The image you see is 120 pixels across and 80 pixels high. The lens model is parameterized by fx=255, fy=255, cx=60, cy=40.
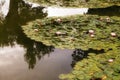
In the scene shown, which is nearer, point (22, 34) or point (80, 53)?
point (80, 53)

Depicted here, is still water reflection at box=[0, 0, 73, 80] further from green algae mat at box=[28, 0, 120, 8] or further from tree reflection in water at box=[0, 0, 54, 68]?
green algae mat at box=[28, 0, 120, 8]

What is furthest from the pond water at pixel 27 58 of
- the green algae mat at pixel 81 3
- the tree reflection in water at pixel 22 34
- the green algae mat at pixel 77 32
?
the green algae mat at pixel 81 3

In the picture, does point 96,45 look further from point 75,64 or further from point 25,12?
point 25,12

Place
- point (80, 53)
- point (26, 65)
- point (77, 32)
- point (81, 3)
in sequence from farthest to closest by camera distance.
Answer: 1. point (81, 3)
2. point (77, 32)
3. point (80, 53)
4. point (26, 65)

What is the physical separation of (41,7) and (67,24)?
2.86 metres

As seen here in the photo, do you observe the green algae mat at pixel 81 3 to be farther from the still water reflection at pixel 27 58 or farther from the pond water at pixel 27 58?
the still water reflection at pixel 27 58

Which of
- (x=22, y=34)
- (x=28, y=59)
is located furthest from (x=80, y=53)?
(x=22, y=34)

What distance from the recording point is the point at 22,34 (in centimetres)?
800

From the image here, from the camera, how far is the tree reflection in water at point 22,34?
6.83 m

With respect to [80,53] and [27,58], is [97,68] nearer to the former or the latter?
[80,53]

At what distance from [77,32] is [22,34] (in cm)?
173

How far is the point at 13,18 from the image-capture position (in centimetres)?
980

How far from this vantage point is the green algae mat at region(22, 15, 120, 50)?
281 inches

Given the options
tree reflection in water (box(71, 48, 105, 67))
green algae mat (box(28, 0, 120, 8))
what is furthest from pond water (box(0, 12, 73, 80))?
green algae mat (box(28, 0, 120, 8))
